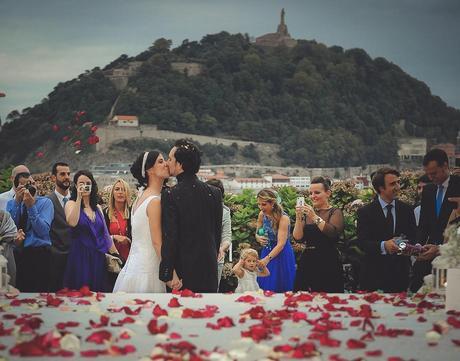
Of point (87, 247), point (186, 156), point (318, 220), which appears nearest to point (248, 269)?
point (318, 220)

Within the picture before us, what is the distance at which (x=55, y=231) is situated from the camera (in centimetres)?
659

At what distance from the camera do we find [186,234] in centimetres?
513

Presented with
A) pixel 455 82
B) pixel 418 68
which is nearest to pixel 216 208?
pixel 455 82

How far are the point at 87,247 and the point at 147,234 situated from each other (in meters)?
1.26

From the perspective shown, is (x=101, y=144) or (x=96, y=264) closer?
(x=96, y=264)

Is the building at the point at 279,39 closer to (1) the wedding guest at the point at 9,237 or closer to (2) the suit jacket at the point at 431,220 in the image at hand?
(2) the suit jacket at the point at 431,220

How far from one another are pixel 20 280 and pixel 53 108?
115743 millimetres

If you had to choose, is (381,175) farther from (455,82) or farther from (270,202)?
(455,82)

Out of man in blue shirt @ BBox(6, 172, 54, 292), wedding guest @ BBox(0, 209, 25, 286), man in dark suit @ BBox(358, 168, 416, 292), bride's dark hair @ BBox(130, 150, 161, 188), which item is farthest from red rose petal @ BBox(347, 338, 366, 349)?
man in blue shirt @ BBox(6, 172, 54, 292)

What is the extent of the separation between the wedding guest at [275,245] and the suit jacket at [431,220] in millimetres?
1268

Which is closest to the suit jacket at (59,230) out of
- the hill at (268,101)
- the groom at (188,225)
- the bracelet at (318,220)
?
the groom at (188,225)

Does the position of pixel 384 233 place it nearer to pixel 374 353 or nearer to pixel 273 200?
pixel 273 200

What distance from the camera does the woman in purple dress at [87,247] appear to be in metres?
6.31

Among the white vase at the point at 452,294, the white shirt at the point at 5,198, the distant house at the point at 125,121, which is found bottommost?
the white vase at the point at 452,294
